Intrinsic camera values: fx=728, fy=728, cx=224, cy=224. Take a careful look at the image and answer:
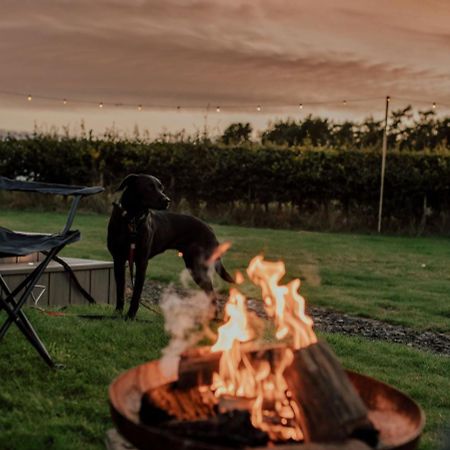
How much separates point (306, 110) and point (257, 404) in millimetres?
13563

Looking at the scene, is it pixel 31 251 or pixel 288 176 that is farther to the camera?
pixel 288 176

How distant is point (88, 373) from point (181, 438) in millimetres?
1593

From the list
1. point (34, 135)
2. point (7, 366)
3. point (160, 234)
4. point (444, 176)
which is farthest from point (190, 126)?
point (7, 366)

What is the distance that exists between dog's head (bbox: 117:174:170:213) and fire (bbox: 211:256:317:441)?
2.02 metres

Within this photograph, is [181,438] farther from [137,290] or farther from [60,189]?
[137,290]

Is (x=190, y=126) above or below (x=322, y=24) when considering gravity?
below

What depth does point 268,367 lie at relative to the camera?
2.24m

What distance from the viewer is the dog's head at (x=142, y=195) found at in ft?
14.3

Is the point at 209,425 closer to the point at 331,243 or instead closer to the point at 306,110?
the point at 331,243

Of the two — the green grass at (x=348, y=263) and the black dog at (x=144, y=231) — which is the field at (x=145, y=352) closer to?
the green grass at (x=348, y=263)

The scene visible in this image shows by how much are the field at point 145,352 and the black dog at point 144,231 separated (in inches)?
14.3

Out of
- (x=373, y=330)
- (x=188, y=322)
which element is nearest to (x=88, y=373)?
(x=188, y=322)

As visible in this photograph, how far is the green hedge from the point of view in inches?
539

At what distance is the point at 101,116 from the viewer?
15672 millimetres
